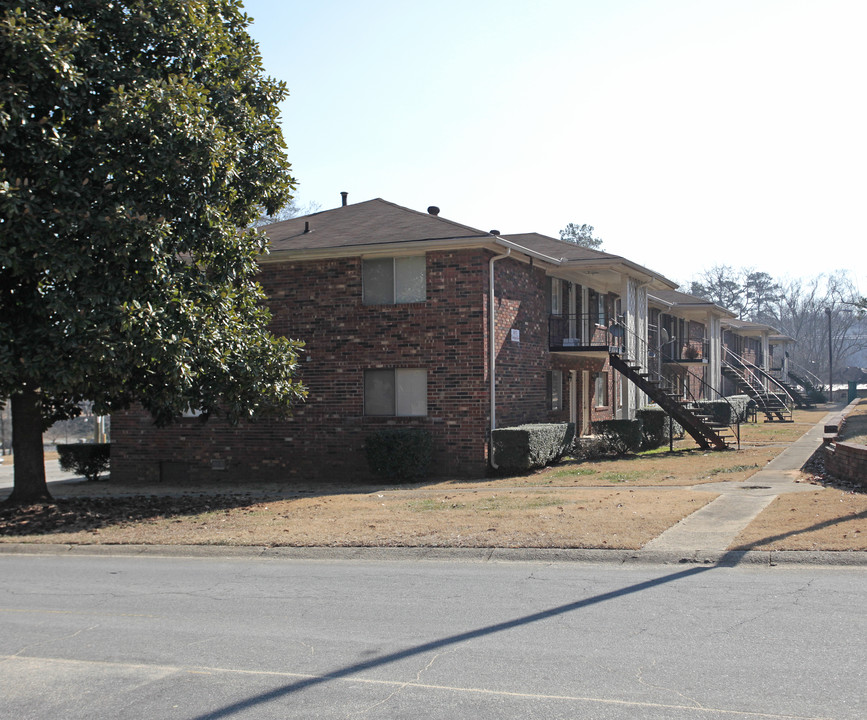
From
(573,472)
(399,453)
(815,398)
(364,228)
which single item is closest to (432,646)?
(399,453)

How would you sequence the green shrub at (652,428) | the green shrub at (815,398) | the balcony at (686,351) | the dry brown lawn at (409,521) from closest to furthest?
the dry brown lawn at (409,521) → the green shrub at (652,428) → the balcony at (686,351) → the green shrub at (815,398)

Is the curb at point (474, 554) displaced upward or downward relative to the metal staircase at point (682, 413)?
downward

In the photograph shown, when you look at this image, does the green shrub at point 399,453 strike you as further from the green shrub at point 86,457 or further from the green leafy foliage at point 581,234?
the green leafy foliage at point 581,234

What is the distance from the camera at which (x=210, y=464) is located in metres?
21.7

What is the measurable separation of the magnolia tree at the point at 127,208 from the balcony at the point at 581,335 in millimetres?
10370

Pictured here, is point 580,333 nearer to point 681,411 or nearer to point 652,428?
point 652,428

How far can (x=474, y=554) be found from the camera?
10656 mm

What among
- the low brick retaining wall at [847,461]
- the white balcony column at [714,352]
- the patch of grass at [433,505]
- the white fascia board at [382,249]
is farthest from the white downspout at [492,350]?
the white balcony column at [714,352]

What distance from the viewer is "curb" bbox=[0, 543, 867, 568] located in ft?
31.4

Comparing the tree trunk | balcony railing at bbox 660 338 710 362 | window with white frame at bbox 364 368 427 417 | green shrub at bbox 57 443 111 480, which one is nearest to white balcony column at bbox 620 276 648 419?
balcony railing at bbox 660 338 710 362

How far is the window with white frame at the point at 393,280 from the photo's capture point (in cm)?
2041

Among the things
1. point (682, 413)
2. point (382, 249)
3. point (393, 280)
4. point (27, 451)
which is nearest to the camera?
point (27, 451)

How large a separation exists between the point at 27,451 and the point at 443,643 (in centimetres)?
1195

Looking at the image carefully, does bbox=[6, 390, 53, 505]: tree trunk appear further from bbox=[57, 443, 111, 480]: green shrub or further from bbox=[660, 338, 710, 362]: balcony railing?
bbox=[660, 338, 710, 362]: balcony railing
